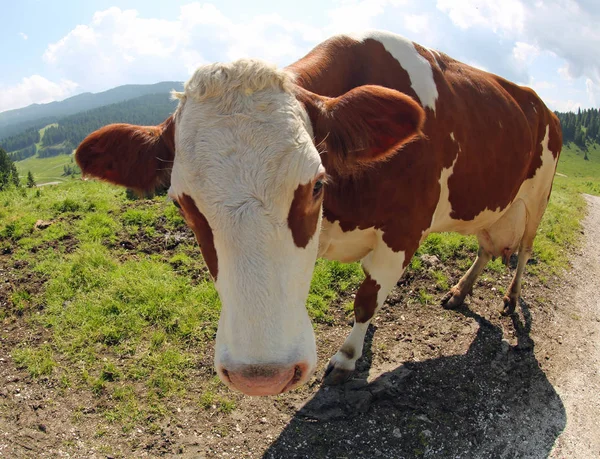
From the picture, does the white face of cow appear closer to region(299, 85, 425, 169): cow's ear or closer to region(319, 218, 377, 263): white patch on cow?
region(299, 85, 425, 169): cow's ear

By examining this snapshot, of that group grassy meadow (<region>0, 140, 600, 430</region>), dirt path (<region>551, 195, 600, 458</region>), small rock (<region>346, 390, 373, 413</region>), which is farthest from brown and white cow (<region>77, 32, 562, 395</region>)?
dirt path (<region>551, 195, 600, 458</region>)

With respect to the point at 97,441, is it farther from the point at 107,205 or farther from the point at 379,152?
the point at 107,205

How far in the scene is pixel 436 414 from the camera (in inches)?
143

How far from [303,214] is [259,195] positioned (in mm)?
281

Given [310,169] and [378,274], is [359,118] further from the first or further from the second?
[378,274]

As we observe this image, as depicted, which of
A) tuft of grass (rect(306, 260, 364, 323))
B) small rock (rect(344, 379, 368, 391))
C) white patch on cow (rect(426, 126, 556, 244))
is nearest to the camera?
small rock (rect(344, 379, 368, 391))

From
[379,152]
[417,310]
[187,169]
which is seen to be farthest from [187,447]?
[417,310]

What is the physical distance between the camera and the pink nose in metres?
1.84

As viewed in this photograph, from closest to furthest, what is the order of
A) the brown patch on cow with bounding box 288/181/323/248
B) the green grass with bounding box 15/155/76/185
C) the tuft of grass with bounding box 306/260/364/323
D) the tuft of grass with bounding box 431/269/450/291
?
the brown patch on cow with bounding box 288/181/323/248 → the tuft of grass with bounding box 306/260/364/323 → the tuft of grass with bounding box 431/269/450/291 → the green grass with bounding box 15/155/76/185

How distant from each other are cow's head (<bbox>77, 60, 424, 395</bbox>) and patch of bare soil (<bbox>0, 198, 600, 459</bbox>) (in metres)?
1.77

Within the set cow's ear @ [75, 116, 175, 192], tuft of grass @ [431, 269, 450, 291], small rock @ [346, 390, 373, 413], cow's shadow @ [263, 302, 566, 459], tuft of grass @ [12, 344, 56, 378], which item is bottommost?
cow's shadow @ [263, 302, 566, 459]

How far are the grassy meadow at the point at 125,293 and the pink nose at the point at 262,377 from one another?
6.47ft

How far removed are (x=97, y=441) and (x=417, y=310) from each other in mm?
3585

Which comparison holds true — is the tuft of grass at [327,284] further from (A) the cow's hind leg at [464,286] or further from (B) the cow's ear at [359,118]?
(B) the cow's ear at [359,118]
